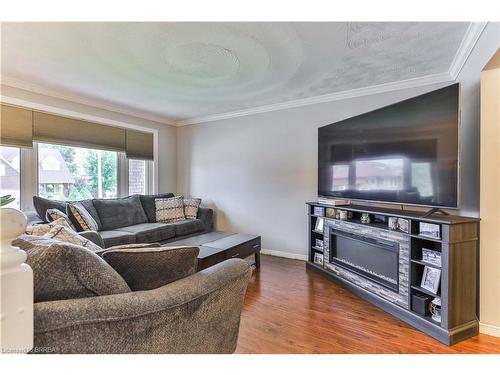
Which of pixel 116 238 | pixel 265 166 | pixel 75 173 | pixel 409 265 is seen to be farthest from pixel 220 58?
pixel 75 173

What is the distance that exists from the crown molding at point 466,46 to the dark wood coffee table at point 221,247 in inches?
108

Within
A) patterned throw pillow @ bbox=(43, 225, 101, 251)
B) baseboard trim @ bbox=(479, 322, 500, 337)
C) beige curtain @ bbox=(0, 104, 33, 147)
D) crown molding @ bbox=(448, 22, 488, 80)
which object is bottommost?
baseboard trim @ bbox=(479, 322, 500, 337)

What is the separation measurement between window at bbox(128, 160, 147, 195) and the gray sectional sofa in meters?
0.46

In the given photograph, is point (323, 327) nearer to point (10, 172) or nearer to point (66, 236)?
point (66, 236)

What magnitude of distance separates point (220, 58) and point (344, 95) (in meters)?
1.82

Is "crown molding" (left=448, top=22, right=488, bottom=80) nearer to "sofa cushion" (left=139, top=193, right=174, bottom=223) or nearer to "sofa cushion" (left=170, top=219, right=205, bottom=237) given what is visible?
"sofa cushion" (left=170, top=219, right=205, bottom=237)

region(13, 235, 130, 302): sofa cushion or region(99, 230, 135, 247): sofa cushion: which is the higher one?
region(13, 235, 130, 302): sofa cushion

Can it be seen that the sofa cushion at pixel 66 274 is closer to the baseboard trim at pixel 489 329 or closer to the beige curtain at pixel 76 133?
the baseboard trim at pixel 489 329

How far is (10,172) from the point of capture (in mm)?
2977

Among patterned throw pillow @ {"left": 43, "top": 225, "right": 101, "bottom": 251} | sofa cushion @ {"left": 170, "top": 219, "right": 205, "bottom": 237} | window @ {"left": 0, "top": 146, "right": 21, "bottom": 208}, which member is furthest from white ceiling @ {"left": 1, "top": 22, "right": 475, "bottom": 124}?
sofa cushion @ {"left": 170, "top": 219, "right": 205, "bottom": 237}

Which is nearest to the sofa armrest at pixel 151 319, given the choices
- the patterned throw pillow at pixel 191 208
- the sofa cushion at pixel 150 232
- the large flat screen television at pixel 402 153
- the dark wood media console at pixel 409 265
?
the dark wood media console at pixel 409 265

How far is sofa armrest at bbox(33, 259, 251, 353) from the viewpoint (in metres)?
0.70
